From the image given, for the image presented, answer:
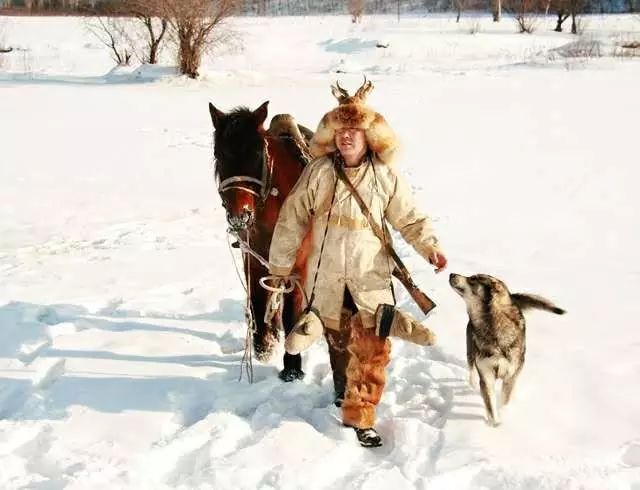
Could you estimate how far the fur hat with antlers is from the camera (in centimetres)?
301

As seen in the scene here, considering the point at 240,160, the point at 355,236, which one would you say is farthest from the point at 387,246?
the point at 240,160

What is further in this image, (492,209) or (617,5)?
(617,5)

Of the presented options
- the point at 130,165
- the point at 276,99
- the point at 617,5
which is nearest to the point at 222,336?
the point at 130,165

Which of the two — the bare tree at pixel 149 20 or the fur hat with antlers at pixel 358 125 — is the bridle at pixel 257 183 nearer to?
the fur hat with antlers at pixel 358 125

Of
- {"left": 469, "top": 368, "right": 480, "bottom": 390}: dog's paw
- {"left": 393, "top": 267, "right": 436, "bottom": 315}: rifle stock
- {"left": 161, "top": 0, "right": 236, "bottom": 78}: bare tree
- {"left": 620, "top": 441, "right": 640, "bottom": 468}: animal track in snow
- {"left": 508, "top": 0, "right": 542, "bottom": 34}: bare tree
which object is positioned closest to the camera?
{"left": 620, "top": 441, "right": 640, "bottom": 468}: animal track in snow

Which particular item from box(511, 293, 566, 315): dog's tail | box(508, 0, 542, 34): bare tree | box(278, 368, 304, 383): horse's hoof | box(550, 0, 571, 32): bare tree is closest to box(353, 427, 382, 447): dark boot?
box(278, 368, 304, 383): horse's hoof

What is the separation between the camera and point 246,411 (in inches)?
139

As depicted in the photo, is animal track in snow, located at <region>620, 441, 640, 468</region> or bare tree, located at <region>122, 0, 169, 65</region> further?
bare tree, located at <region>122, 0, 169, 65</region>

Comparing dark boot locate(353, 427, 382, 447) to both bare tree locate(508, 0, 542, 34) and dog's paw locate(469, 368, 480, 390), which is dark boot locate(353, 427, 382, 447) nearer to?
dog's paw locate(469, 368, 480, 390)

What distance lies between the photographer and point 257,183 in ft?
11.2

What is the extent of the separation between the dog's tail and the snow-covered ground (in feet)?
1.73

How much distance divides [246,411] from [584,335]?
246cm

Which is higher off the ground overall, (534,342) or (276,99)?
(276,99)

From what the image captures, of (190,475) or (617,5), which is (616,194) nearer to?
(190,475)
